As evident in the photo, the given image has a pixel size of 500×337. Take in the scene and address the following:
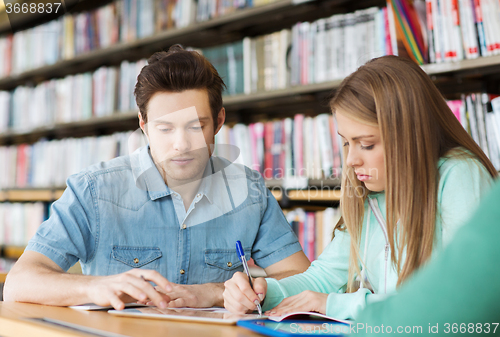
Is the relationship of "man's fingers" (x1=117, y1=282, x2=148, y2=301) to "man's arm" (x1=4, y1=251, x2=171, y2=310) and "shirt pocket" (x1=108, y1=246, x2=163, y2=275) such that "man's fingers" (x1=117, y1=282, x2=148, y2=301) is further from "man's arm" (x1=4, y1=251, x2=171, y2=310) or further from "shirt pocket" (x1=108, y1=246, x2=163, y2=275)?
"shirt pocket" (x1=108, y1=246, x2=163, y2=275)

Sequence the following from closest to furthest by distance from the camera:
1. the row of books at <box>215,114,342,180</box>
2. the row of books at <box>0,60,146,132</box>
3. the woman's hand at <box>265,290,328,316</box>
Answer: the woman's hand at <box>265,290,328,316</box> < the row of books at <box>215,114,342,180</box> < the row of books at <box>0,60,146,132</box>

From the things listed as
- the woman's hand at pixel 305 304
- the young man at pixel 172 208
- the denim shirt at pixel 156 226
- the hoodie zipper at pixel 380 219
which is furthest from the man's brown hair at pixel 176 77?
the woman's hand at pixel 305 304

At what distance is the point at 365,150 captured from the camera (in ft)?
3.12

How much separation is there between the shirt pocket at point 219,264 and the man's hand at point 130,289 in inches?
15.3

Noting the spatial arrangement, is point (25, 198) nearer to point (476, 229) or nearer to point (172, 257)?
point (172, 257)

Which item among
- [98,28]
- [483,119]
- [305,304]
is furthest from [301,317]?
[98,28]

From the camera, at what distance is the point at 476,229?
1.04 feet

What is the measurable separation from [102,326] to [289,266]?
2.13 ft

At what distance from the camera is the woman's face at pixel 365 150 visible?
0.93 meters

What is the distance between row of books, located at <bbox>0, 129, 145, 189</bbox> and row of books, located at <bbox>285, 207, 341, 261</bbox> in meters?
0.94

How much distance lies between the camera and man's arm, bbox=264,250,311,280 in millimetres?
1177

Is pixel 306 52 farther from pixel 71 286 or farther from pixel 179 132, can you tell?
pixel 71 286

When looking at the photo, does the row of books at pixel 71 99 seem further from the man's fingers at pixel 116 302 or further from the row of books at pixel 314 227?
the man's fingers at pixel 116 302

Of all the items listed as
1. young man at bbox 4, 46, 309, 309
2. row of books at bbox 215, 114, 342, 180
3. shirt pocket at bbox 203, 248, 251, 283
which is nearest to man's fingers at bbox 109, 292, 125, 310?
young man at bbox 4, 46, 309, 309
